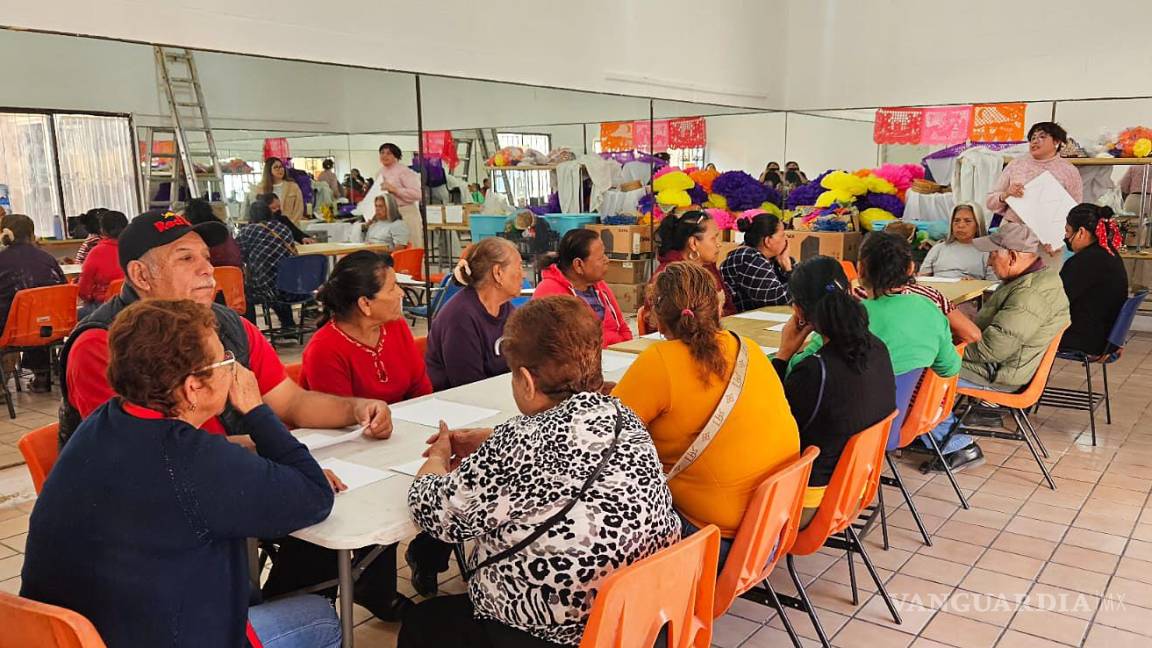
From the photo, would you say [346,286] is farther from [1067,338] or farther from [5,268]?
[1067,338]

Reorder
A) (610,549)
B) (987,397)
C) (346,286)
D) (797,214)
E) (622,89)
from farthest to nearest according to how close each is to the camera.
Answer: (797,214) < (622,89) < (987,397) < (346,286) < (610,549)

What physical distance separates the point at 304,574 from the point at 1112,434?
480 cm

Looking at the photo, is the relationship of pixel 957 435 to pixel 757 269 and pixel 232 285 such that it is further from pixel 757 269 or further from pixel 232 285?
pixel 232 285

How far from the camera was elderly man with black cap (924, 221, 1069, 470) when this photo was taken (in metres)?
4.31

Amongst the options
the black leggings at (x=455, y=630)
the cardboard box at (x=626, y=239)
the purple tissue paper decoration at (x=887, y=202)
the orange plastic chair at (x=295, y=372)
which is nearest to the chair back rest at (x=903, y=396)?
the black leggings at (x=455, y=630)

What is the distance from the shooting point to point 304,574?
2.63 metres

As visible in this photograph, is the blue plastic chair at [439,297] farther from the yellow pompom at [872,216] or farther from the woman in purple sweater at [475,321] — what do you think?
the yellow pompom at [872,216]

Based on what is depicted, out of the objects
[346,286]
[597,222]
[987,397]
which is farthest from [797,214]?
[346,286]

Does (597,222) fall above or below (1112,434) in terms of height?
above

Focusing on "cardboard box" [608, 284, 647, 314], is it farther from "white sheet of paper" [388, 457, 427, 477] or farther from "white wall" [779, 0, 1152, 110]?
"white sheet of paper" [388, 457, 427, 477]

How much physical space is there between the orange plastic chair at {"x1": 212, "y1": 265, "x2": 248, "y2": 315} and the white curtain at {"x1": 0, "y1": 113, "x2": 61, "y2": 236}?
121 cm

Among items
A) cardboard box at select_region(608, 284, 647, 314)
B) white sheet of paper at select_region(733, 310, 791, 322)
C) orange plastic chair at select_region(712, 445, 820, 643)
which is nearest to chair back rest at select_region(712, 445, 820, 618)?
orange plastic chair at select_region(712, 445, 820, 643)

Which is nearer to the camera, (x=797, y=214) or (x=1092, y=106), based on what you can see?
(x=1092, y=106)

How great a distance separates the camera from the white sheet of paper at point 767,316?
457cm
